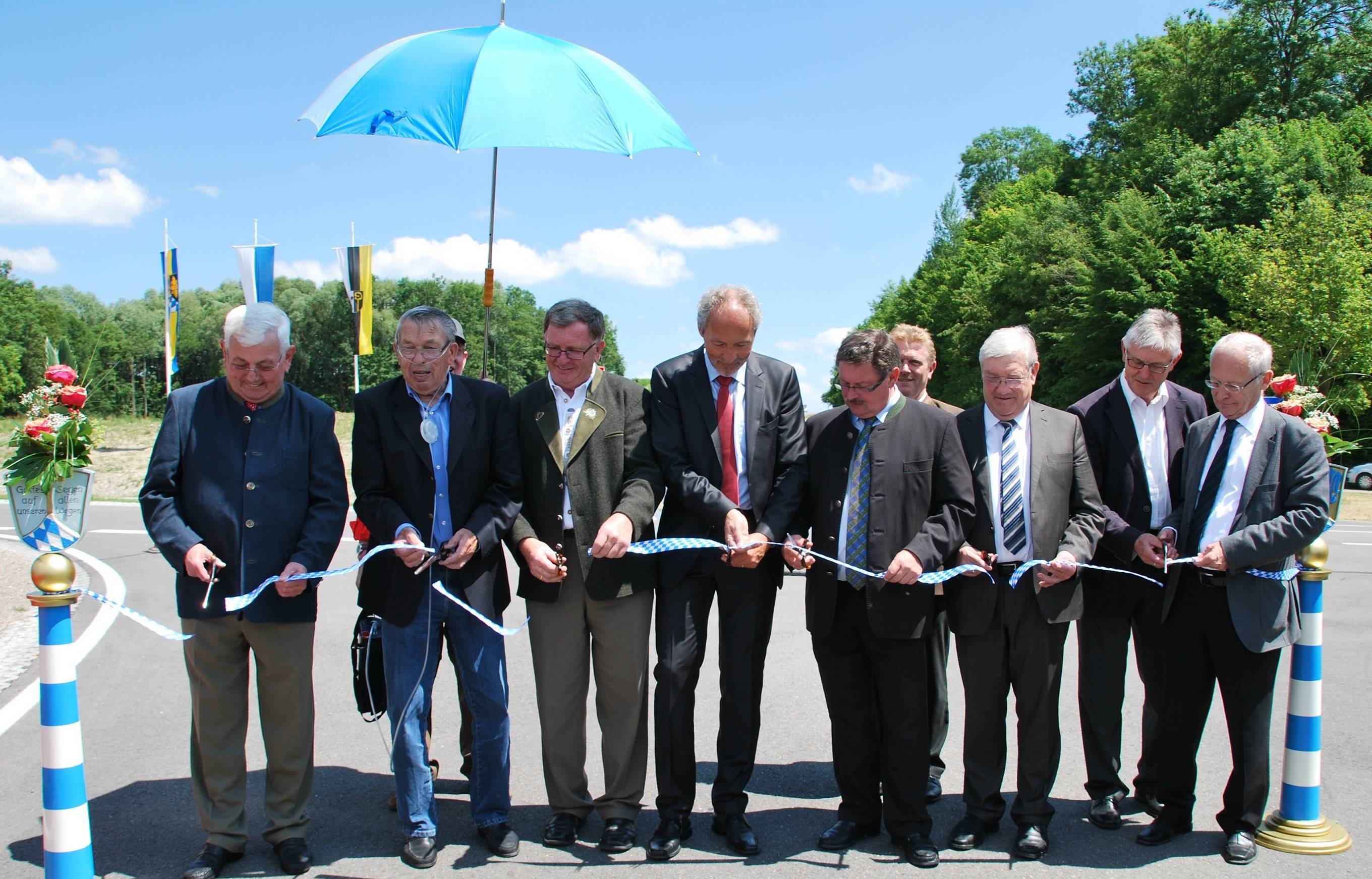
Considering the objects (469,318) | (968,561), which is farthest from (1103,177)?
(469,318)

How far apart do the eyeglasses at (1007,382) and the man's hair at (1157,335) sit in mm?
609

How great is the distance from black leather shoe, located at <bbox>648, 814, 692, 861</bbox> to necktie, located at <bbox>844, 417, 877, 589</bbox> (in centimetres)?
131

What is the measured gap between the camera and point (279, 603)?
4.07 metres

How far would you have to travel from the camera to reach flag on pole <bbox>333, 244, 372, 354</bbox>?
70.6 feet

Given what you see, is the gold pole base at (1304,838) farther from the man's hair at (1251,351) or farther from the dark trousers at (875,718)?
the man's hair at (1251,351)

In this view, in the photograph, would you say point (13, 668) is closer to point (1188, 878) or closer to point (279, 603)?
point (279, 603)

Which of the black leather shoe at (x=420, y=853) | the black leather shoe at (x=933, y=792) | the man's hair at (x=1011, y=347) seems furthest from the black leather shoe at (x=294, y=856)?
the man's hair at (x=1011, y=347)

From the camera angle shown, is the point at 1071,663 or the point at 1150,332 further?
the point at 1071,663

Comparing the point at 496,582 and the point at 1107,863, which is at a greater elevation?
the point at 496,582

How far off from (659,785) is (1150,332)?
313cm

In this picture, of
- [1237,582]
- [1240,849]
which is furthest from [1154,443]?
[1240,849]

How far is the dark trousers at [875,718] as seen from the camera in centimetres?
420

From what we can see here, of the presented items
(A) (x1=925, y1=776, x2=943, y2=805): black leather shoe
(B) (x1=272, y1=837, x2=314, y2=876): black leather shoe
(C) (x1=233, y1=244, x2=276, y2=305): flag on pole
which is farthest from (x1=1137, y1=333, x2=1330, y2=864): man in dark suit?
(C) (x1=233, y1=244, x2=276, y2=305): flag on pole

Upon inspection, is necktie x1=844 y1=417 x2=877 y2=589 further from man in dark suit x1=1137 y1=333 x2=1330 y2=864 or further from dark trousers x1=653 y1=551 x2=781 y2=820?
man in dark suit x1=1137 y1=333 x2=1330 y2=864
